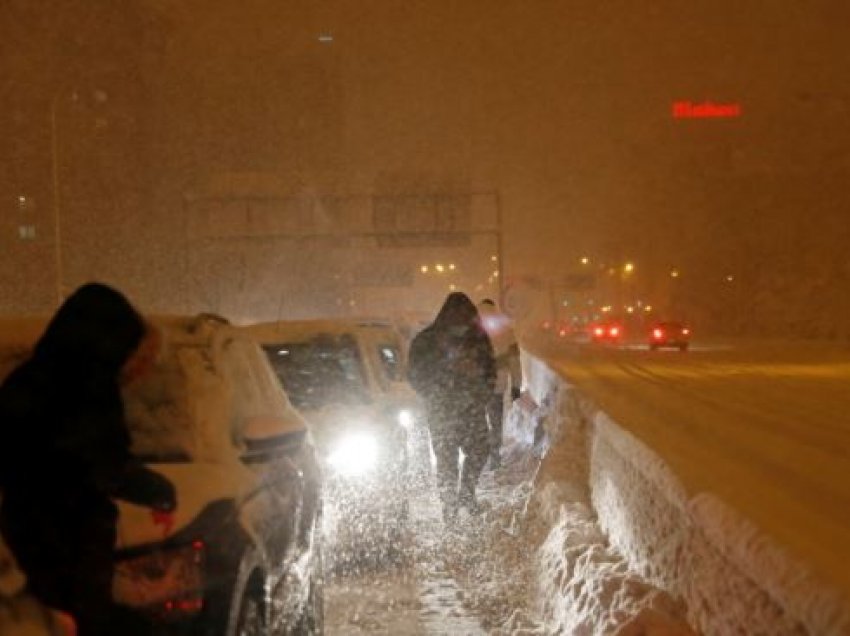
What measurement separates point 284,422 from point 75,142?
2911 inches

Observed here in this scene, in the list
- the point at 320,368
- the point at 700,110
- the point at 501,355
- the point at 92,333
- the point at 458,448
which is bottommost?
the point at 458,448

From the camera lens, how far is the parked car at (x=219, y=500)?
331cm

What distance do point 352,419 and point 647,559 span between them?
2.65m

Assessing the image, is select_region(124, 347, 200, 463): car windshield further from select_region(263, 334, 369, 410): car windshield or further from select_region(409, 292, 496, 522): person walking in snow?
select_region(409, 292, 496, 522): person walking in snow

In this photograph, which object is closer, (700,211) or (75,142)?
(75,142)

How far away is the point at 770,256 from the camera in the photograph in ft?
233

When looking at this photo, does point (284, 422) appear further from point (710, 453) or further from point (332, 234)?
point (332, 234)

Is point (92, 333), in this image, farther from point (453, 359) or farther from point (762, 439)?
point (762, 439)

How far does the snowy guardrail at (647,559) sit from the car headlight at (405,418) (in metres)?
1.16

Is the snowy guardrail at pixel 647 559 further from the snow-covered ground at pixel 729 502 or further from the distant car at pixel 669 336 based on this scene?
the distant car at pixel 669 336

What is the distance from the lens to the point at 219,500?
11.9 ft

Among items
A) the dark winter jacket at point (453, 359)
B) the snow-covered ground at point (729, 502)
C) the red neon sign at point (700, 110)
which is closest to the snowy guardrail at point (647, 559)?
the snow-covered ground at point (729, 502)

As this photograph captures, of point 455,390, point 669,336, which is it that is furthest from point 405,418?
point 669,336

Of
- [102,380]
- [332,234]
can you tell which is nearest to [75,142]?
[332,234]
